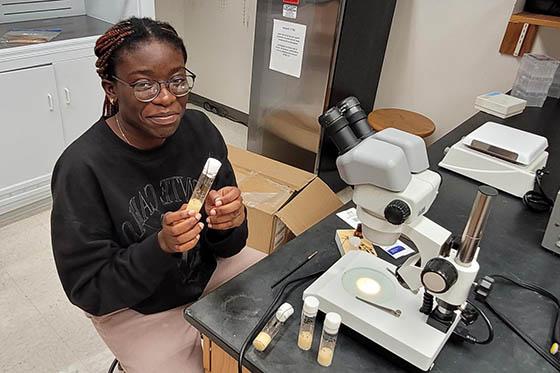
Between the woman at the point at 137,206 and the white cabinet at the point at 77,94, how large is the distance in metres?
1.39

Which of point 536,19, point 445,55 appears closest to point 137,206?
point 536,19

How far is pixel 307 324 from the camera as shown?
0.89 meters

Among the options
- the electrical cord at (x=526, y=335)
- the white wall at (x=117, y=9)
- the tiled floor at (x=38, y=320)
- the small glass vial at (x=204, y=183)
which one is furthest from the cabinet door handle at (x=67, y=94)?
the electrical cord at (x=526, y=335)

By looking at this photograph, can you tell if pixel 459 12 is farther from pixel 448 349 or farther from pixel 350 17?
pixel 448 349

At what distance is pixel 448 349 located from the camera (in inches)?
36.5

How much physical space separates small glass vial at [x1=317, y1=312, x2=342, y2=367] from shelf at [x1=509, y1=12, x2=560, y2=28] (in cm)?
193

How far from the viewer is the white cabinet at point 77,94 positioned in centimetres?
240

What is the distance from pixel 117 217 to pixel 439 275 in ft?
2.44

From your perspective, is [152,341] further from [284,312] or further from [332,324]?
[332,324]

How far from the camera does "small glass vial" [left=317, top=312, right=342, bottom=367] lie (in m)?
0.84

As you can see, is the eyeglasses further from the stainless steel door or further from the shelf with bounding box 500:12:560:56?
the shelf with bounding box 500:12:560:56

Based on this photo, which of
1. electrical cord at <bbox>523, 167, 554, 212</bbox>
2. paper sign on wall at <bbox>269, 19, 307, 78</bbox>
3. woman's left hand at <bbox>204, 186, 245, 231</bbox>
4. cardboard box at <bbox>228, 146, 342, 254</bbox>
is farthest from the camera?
paper sign on wall at <bbox>269, 19, 307, 78</bbox>

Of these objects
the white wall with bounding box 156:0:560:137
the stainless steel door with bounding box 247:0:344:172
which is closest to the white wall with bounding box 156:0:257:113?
the white wall with bounding box 156:0:560:137

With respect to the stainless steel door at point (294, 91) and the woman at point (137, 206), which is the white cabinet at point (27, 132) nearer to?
the stainless steel door at point (294, 91)
